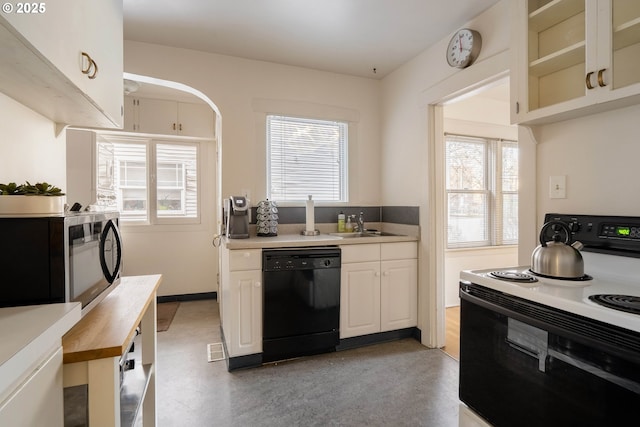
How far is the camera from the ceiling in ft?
6.65

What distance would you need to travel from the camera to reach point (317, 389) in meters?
2.00

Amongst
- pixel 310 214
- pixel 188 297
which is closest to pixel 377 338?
pixel 310 214

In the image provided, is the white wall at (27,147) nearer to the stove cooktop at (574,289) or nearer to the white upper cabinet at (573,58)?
the stove cooktop at (574,289)

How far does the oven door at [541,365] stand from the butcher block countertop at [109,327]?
1.35 metres

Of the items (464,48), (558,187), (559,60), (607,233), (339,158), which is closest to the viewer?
(607,233)

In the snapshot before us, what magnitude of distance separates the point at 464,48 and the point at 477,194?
6.83 feet

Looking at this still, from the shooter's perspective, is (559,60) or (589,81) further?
(559,60)

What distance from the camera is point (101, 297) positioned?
114 centimetres

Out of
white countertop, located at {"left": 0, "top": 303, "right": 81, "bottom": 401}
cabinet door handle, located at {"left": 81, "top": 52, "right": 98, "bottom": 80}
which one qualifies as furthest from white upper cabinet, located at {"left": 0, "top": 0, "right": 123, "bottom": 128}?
white countertop, located at {"left": 0, "top": 303, "right": 81, "bottom": 401}

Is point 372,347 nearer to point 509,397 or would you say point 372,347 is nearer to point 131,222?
point 509,397

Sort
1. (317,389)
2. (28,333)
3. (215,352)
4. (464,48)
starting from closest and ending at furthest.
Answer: (28,333)
(317,389)
(464,48)
(215,352)

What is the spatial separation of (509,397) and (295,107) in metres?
2.65

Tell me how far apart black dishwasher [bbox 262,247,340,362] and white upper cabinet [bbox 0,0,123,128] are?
1358 mm

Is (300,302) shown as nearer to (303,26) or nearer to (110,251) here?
(110,251)
